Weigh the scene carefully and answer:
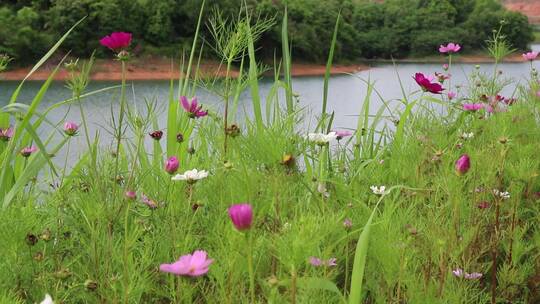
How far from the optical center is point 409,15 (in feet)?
105

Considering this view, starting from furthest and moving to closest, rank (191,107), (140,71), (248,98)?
(140,71)
(248,98)
(191,107)

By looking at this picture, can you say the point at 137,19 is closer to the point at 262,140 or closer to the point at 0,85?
the point at 0,85

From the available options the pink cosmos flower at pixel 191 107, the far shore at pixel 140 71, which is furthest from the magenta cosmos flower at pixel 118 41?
the far shore at pixel 140 71

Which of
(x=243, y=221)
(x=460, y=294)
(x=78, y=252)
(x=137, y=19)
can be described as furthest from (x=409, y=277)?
(x=137, y=19)

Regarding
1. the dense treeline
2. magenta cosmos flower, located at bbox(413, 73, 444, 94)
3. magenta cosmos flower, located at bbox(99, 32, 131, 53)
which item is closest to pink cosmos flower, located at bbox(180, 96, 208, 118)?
magenta cosmos flower, located at bbox(99, 32, 131, 53)

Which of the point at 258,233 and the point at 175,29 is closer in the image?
the point at 258,233

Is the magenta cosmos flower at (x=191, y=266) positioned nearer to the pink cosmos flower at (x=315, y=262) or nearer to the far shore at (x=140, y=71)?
the pink cosmos flower at (x=315, y=262)

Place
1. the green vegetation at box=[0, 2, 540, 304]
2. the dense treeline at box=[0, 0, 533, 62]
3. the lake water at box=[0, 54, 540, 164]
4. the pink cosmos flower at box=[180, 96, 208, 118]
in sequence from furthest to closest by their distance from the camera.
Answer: the dense treeline at box=[0, 0, 533, 62], the lake water at box=[0, 54, 540, 164], the pink cosmos flower at box=[180, 96, 208, 118], the green vegetation at box=[0, 2, 540, 304]

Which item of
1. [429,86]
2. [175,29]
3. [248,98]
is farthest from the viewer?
[175,29]

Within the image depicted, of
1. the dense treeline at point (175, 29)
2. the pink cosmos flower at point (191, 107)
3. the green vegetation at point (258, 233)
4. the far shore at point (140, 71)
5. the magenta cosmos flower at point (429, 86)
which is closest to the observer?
the green vegetation at point (258, 233)

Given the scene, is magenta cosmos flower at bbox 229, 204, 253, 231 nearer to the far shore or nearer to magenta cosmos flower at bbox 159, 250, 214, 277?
magenta cosmos flower at bbox 159, 250, 214, 277

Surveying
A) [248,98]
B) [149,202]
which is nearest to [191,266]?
[149,202]

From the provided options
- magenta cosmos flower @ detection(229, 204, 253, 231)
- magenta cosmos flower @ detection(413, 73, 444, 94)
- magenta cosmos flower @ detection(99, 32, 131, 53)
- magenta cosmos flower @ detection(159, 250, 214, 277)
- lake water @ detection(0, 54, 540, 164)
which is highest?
magenta cosmos flower @ detection(99, 32, 131, 53)

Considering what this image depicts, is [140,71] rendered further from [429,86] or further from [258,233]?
[258,233]
